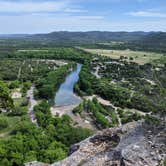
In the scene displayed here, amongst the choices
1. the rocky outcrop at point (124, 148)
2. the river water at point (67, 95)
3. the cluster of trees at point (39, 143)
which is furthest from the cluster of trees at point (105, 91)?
the rocky outcrop at point (124, 148)

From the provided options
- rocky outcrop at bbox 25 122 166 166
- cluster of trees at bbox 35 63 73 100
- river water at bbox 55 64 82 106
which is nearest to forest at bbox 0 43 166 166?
cluster of trees at bbox 35 63 73 100

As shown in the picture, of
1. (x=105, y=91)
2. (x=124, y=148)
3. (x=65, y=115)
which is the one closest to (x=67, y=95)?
(x=105, y=91)

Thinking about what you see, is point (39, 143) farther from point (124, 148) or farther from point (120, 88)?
point (120, 88)

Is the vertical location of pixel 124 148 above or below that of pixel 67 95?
above

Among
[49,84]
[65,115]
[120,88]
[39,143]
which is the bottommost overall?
[120,88]

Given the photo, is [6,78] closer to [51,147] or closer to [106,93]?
[106,93]

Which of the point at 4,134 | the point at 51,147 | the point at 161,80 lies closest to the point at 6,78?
the point at 4,134

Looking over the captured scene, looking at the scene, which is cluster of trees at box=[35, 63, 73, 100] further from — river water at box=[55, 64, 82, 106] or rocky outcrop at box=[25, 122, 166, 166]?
rocky outcrop at box=[25, 122, 166, 166]

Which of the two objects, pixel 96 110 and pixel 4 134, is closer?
pixel 4 134

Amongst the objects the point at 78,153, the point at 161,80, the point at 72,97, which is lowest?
the point at 72,97
